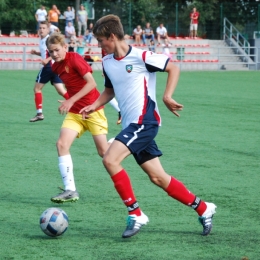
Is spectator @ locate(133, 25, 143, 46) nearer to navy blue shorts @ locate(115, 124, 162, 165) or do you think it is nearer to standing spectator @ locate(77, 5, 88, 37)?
standing spectator @ locate(77, 5, 88, 37)

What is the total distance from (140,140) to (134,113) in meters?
0.24

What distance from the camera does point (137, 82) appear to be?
6.07 m

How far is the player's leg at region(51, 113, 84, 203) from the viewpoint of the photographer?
24.3 ft

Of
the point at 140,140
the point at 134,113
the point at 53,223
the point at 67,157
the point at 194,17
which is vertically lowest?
the point at 53,223

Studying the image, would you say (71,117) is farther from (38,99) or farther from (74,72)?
(38,99)

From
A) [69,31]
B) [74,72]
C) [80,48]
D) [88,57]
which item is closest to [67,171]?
[74,72]

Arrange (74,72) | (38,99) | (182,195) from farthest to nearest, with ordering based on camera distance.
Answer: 1. (38,99)
2. (74,72)
3. (182,195)

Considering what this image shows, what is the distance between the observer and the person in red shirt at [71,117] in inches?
297

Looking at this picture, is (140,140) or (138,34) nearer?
(140,140)

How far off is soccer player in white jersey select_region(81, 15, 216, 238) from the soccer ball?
0.51m

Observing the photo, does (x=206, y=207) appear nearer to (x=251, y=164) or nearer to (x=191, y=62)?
(x=251, y=164)

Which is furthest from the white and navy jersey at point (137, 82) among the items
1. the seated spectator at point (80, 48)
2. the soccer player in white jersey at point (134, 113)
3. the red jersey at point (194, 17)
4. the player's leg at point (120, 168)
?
the red jersey at point (194, 17)

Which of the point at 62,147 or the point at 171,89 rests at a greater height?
the point at 171,89

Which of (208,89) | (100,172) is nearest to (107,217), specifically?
(100,172)
